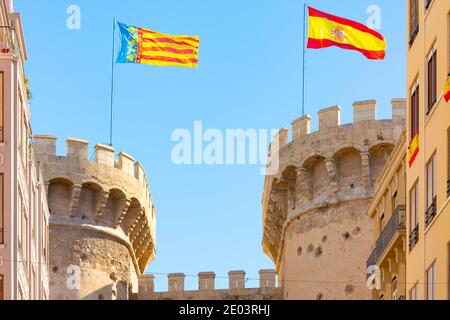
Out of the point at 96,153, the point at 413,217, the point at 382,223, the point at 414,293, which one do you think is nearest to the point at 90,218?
the point at 96,153

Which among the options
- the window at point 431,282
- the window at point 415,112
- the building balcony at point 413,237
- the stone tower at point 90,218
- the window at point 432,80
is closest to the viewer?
the window at point 431,282

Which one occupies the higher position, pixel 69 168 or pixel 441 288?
pixel 69 168

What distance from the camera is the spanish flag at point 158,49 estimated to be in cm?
6625

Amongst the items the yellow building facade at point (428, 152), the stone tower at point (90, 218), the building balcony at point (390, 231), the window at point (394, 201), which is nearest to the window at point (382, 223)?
the building balcony at point (390, 231)

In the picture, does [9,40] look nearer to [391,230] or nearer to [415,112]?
[415,112]

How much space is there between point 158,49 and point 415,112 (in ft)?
99.4

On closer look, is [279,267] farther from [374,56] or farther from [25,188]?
[25,188]

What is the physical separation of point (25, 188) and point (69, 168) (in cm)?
2894

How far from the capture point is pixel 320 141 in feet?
229

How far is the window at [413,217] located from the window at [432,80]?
204 centimetres

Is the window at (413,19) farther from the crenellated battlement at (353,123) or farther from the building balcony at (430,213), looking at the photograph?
the crenellated battlement at (353,123)

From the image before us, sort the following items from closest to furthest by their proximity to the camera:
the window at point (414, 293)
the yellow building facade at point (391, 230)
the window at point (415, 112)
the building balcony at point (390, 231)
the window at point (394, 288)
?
the window at point (414, 293) → the window at point (415, 112) → the building balcony at point (390, 231) → the yellow building facade at point (391, 230) → the window at point (394, 288)
